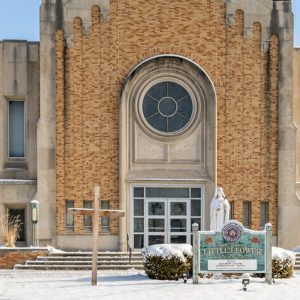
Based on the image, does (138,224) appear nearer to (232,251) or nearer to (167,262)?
(167,262)

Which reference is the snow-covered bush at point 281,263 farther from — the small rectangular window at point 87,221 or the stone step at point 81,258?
the small rectangular window at point 87,221

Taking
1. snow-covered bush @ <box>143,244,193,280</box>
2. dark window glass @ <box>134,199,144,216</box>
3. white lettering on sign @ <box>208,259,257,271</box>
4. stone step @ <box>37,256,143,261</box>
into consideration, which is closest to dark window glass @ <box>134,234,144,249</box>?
dark window glass @ <box>134,199,144,216</box>

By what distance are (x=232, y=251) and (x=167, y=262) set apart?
184 centimetres

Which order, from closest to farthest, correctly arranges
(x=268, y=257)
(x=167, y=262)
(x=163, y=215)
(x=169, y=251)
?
(x=268, y=257) < (x=167, y=262) < (x=169, y=251) < (x=163, y=215)

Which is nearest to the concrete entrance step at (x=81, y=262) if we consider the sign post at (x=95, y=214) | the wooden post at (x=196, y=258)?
the wooden post at (x=196, y=258)

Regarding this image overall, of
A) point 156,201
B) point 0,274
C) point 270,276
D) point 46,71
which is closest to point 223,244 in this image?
point 270,276

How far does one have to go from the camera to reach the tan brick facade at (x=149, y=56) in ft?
95.6

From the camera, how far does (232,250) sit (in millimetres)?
20375

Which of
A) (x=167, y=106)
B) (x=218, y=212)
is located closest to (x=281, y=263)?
(x=218, y=212)

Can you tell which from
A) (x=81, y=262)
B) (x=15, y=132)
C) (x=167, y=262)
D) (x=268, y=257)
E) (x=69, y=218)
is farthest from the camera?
(x=15, y=132)

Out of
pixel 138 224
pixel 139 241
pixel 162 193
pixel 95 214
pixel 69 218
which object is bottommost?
pixel 139 241

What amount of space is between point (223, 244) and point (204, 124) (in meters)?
9.72

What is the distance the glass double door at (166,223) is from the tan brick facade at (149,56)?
54.8 inches

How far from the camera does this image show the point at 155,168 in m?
29.3
